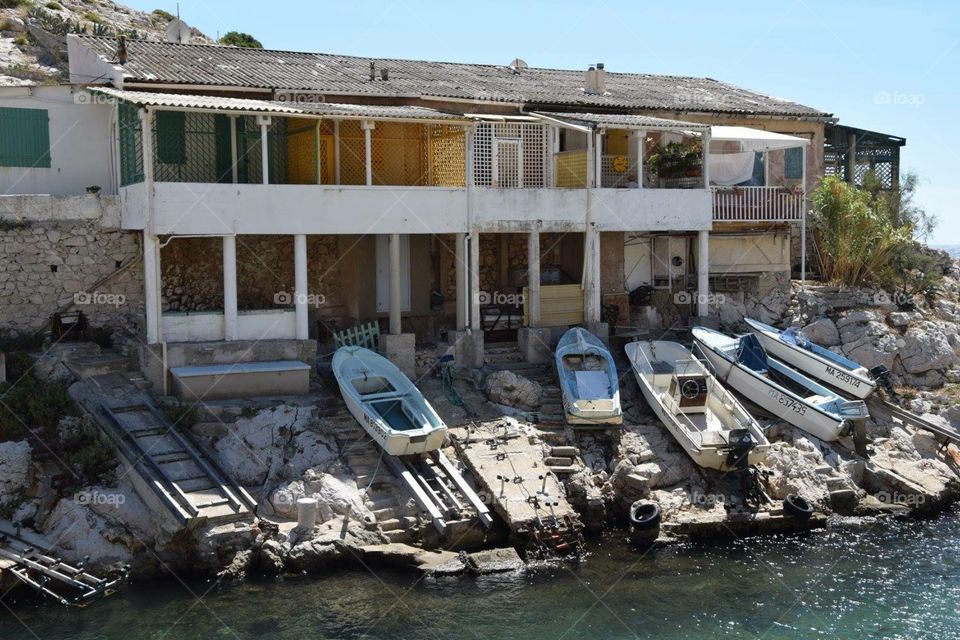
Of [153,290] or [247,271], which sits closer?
[153,290]

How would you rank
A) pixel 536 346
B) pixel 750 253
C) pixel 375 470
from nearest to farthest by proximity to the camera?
pixel 375 470, pixel 536 346, pixel 750 253

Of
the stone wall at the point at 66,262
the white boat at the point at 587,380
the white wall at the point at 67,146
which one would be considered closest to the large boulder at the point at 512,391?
the white boat at the point at 587,380

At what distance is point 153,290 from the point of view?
21859mm

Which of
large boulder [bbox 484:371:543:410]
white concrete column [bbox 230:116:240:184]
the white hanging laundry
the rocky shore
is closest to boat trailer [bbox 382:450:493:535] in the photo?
the rocky shore

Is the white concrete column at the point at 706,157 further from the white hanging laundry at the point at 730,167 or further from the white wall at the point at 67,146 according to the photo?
the white wall at the point at 67,146

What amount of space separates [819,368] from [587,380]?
5.65 meters

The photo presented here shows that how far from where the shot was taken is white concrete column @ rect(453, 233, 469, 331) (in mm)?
25109

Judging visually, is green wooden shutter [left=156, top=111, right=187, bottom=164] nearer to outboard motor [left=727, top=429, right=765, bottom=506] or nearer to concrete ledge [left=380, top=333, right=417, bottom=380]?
concrete ledge [left=380, top=333, right=417, bottom=380]

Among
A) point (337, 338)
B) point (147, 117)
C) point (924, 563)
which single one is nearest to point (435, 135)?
point (337, 338)

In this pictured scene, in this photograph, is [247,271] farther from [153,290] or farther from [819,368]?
[819,368]

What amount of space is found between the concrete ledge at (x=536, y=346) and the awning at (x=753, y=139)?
657 centimetres

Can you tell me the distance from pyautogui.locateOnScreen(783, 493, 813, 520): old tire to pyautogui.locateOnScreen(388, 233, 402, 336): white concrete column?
28.3 feet

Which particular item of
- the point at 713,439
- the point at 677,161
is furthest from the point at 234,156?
the point at 713,439

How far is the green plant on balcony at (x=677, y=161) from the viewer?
28.0 m
